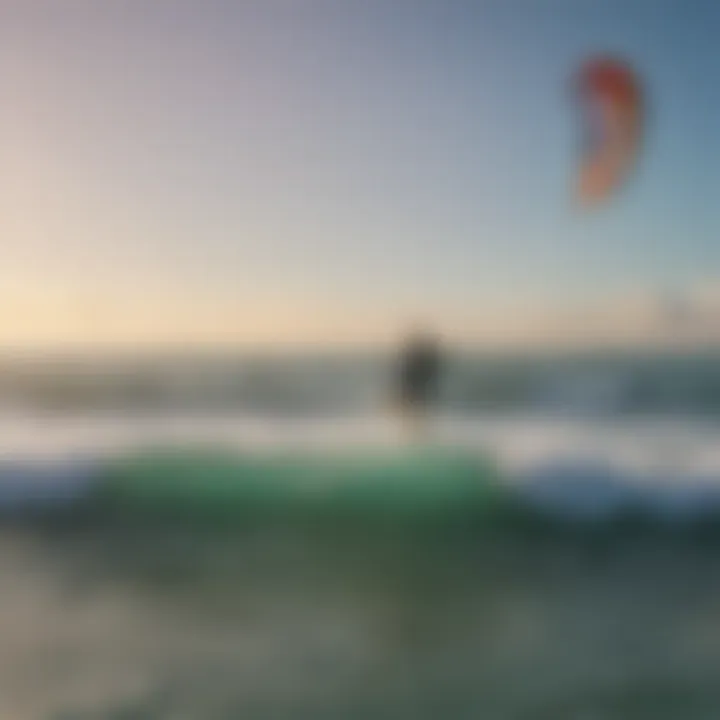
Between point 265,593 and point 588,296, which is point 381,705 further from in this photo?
point 588,296

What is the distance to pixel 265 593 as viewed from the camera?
131 centimetres

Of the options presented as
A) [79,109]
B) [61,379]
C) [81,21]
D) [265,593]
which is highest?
[81,21]

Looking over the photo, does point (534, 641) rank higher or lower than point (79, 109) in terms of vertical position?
lower

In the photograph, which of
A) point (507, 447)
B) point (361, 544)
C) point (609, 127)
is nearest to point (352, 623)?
point (361, 544)

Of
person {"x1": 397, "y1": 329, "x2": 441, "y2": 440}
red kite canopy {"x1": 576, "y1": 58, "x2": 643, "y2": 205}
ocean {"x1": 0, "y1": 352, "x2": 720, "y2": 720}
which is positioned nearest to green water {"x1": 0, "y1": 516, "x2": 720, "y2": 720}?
ocean {"x1": 0, "y1": 352, "x2": 720, "y2": 720}

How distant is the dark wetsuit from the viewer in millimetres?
1313

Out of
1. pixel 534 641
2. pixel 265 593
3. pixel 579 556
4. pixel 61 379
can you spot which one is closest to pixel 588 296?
pixel 579 556

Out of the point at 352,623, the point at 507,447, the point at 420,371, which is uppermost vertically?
the point at 420,371

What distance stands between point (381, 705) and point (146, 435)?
0.46 metres

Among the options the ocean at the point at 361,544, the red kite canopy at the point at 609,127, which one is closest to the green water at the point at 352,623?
the ocean at the point at 361,544

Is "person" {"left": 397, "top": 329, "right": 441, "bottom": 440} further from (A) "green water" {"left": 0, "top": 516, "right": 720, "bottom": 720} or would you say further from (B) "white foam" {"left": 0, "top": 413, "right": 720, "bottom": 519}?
(A) "green water" {"left": 0, "top": 516, "right": 720, "bottom": 720}

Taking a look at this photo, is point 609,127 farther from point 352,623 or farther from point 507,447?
point 352,623

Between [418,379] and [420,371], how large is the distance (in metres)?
0.01

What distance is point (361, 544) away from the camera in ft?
4.33
